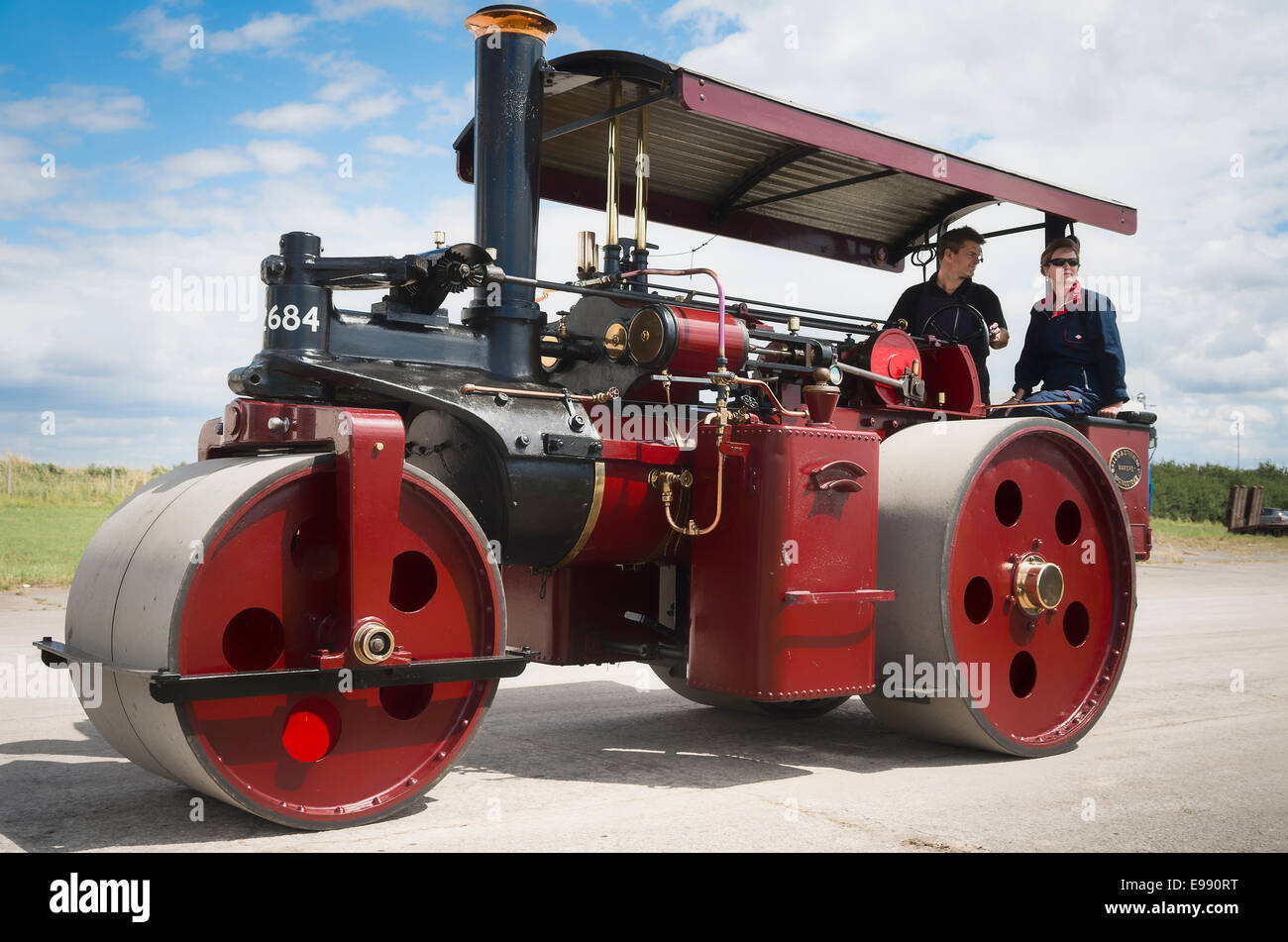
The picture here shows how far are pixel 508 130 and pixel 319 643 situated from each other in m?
2.34

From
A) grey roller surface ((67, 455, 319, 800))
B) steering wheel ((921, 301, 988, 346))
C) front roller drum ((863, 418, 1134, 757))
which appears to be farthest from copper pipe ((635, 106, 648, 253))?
grey roller surface ((67, 455, 319, 800))

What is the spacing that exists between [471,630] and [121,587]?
110 centimetres

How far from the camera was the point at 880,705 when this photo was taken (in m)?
5.09

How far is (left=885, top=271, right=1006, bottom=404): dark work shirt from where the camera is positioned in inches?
245

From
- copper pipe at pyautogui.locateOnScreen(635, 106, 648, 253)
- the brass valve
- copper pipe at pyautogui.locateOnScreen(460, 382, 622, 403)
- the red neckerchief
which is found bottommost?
the brass valve

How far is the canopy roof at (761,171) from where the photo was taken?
4.84 metres

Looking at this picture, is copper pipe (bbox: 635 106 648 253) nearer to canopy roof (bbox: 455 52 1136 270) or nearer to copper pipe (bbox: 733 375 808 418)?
canopy roof (bbox: 455 52 1136 270)

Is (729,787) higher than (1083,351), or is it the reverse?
(1083,351)

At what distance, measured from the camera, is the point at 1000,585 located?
5109 millimetres

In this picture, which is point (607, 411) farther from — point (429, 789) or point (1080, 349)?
point (1080, 349)

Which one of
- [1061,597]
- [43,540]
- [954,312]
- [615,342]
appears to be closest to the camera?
[615,342]

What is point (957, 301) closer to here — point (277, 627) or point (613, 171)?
point (613, 171)

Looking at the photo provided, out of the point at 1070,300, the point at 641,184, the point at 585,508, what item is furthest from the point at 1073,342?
the point at 585,508

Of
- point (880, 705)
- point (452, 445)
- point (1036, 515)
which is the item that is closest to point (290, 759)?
point (452, 445)
